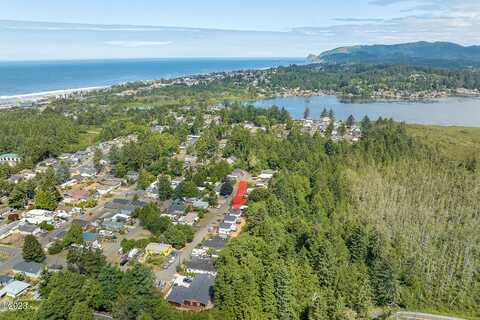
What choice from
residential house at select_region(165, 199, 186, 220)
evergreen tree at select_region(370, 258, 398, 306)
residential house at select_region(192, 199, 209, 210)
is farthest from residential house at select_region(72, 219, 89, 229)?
evergreen tree at select_region(370, 258, 398, 306)

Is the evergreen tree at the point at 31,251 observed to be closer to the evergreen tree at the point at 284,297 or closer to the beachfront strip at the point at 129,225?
the beachfront strip at the point at 129,225

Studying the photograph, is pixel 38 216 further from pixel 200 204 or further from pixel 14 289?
pixel 200 204

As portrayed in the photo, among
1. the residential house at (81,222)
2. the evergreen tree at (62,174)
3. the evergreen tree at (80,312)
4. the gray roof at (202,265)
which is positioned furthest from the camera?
the evergreen tree at (62,174)

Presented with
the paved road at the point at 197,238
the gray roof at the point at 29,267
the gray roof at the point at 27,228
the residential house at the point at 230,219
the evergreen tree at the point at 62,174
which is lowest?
the paved road at the point at 197,238

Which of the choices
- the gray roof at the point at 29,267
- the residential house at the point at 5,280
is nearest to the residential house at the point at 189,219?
the gray roof at the point at 29,267

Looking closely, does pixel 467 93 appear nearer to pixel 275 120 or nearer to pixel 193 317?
pixel 275 120

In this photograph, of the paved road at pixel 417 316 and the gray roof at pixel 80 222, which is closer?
the paved road at pixel 417 316

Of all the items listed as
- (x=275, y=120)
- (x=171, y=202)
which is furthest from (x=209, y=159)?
(x=275, y=120)
